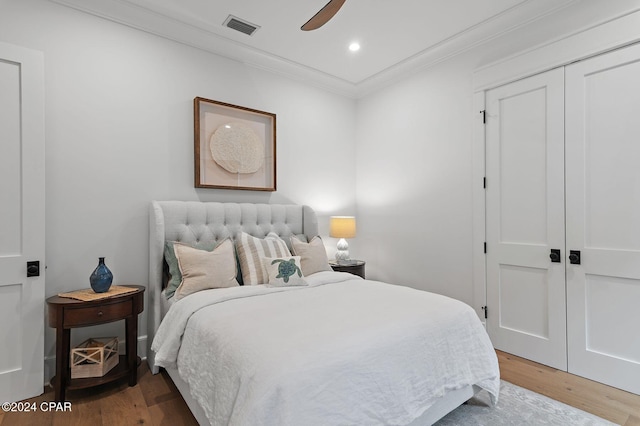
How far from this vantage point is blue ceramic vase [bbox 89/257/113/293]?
230cm

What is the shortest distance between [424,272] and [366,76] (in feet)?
8.07

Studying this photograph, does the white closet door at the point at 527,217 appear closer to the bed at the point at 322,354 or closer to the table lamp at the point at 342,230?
the bed at the point at 322,354

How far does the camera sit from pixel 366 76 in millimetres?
4004

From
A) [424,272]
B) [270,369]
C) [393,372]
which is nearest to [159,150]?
[270,369]

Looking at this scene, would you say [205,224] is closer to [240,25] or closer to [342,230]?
[342,230]

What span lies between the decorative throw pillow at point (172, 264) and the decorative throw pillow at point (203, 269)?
0.10 metres

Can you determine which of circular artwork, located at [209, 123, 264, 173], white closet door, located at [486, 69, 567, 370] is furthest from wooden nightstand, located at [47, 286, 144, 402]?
white closet door, located at [486, 69, 567, 370]

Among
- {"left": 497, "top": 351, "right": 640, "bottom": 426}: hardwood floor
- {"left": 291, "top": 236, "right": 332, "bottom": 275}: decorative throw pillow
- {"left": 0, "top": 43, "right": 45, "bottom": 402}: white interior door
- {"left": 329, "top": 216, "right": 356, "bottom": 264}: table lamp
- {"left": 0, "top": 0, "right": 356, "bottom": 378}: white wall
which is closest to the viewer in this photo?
{"left": 497, "top": 351, "right": 640, "bottom": 426}: hardwood floor

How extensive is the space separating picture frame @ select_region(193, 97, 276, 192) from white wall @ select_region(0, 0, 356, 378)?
0.09 m

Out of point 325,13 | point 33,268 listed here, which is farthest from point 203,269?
point 325,13

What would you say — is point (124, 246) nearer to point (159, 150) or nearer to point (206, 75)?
point (159, 150)

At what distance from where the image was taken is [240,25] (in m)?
2.90

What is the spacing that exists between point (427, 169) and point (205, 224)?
2.42 meters

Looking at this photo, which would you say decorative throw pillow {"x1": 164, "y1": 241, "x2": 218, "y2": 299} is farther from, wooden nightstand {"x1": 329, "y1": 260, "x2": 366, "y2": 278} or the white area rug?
the white area rug
